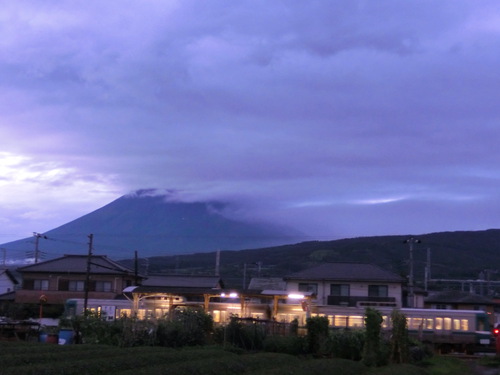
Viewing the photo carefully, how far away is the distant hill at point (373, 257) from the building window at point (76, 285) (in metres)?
41.5

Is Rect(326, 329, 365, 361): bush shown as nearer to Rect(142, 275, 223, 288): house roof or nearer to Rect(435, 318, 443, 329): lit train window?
Rect(435, 318, 443, 329): lit train window

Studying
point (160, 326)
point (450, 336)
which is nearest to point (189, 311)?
point (160, 326)

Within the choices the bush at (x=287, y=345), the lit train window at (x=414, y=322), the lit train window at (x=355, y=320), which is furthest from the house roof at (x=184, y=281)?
the bush at (x=287, y=345)

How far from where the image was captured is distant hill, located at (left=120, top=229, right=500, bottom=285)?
109 m

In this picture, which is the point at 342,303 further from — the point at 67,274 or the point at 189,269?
the point at 189,269

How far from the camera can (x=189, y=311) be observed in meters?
31.5

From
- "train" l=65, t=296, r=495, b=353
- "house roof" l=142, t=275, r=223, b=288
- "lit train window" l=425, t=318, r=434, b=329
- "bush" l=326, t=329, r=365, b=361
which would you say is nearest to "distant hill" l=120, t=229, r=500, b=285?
"house roof" l=142, t=275, r=223, b=288

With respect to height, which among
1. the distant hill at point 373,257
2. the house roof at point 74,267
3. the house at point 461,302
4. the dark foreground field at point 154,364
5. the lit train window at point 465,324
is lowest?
the dark foreground field at point 154,364

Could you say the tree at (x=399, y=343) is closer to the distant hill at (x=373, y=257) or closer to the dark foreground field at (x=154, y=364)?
the dark foreground field at (x=154, y=364)

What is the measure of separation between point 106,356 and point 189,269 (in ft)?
300

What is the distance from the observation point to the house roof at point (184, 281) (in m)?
55.9

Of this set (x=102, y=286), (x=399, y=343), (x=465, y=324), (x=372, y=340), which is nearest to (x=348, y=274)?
(x=465, y=324)

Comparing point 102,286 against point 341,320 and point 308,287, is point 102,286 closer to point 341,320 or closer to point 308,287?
point 308,287

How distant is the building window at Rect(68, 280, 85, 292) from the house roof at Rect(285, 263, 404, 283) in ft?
61.6
